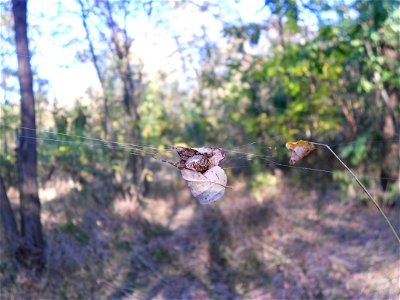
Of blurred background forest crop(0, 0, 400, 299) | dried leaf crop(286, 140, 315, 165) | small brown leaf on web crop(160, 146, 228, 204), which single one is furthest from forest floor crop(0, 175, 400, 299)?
small brown leaf on web crop(160, 146, 228, 204)

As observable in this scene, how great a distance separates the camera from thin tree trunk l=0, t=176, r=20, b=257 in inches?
344

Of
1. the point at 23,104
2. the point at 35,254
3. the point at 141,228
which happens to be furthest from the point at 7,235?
the point at 141,228

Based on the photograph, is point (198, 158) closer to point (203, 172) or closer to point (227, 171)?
point (203, 172)

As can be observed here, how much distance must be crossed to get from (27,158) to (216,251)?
4.38 m

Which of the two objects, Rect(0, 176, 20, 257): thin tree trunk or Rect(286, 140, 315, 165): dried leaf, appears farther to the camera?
Rect(0, 176, 20, 257): thin tree trunk

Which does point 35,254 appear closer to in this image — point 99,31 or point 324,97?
point 99,31

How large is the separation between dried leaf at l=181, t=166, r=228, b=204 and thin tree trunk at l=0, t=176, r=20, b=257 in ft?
20.2

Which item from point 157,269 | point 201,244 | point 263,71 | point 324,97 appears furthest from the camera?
point 324,97

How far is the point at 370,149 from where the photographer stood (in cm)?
1261

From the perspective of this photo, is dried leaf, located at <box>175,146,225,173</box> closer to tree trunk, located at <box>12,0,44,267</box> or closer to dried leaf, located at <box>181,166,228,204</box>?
dried leaf, located at <box>181,166,228,204</box>

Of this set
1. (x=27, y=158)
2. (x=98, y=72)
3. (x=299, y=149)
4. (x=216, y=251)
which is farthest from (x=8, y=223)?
(x=299, y=149)

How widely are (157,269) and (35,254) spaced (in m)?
2.44

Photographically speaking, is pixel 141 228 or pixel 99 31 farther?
pixel 99 31

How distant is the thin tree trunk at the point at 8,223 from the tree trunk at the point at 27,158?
0.55 ft
